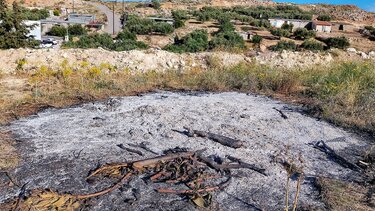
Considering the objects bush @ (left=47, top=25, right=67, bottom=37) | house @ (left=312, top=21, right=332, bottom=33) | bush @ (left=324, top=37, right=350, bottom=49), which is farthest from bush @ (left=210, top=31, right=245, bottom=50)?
house @ (left=312, top=21, right=332, bottom=33)

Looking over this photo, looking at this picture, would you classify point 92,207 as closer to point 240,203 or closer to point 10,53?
point 240,203

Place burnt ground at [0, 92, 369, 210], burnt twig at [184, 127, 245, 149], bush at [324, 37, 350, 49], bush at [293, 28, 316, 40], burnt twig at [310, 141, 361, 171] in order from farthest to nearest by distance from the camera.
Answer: bush at [293, 28, 316, 40]
bush at [324, 37, 350, 49]
burnt twig at [184, 127, 245, 149]
burnt twig at [310, 141, 361, 171]
burnt ground at [0, 92, 369, 210]

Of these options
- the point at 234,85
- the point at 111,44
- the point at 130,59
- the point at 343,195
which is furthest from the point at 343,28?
the point at 343,195

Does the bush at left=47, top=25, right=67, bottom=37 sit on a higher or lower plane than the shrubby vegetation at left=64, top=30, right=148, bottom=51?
lower

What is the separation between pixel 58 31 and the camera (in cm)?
3019

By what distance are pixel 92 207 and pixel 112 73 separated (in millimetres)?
6043

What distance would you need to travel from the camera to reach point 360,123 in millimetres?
5766

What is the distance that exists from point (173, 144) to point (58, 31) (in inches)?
1129

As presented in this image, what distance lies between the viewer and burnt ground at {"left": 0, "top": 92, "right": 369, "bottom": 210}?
3463 millimetres

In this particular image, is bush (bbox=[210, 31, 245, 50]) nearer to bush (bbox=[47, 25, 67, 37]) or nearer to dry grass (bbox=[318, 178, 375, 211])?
dry grass (bbox=[318, 178, 375, 211])

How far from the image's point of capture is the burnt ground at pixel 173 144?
3.46 m

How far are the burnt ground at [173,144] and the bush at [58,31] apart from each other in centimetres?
2594

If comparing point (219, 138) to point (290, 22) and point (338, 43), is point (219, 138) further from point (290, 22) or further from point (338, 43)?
point (290, 22)

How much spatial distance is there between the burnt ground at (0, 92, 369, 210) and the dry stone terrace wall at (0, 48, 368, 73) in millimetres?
3222
